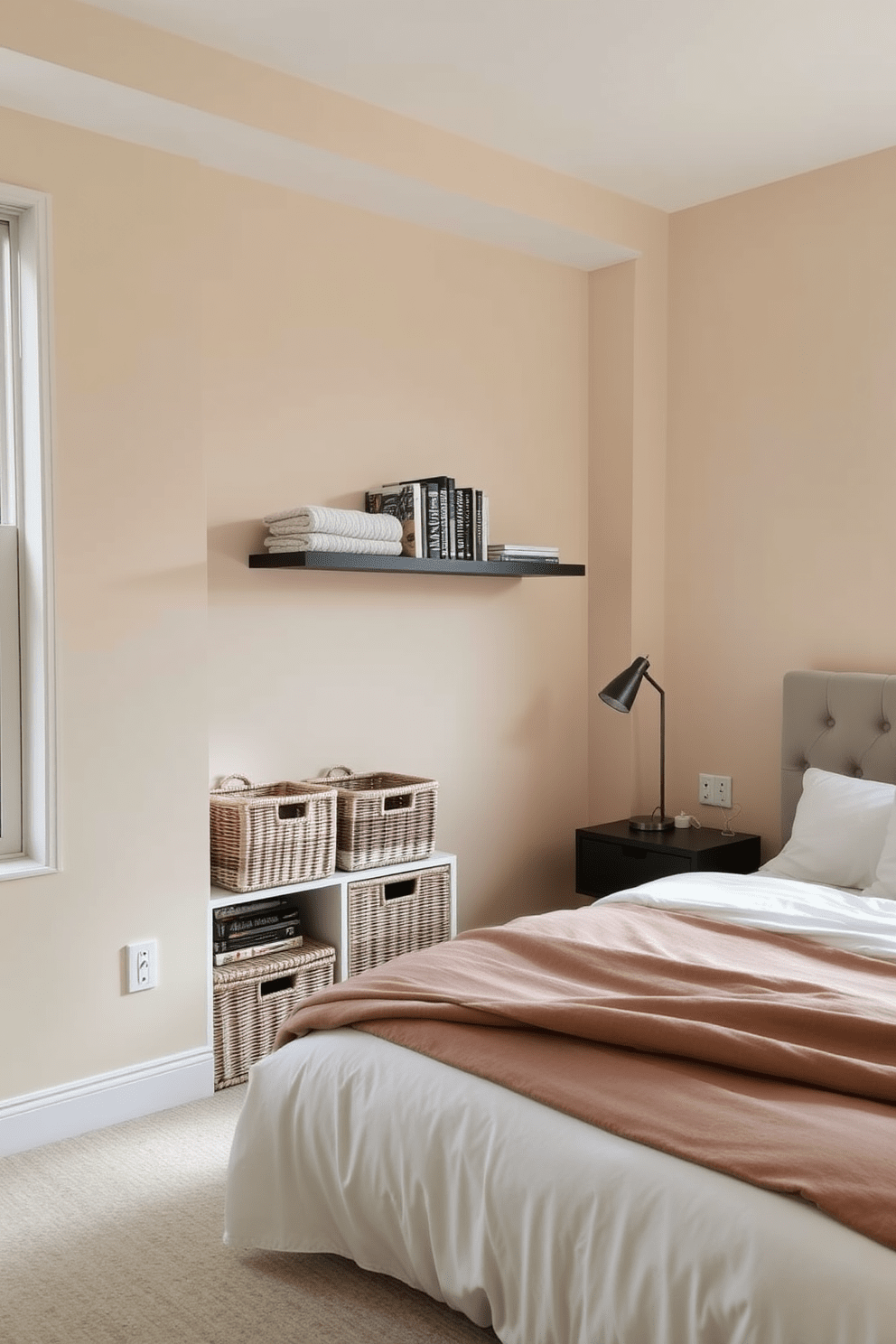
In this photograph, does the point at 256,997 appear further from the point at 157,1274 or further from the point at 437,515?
the point at 437,515

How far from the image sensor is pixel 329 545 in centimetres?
310

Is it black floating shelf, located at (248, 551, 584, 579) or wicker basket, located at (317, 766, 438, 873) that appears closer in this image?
black floating shelf, located at (248, 551, 584, 579)

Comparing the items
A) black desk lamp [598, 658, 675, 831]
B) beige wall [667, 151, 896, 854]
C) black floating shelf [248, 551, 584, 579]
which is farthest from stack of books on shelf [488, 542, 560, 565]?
beige wall [667, 151, 896, 854]

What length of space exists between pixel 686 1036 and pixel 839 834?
1459 millimetres

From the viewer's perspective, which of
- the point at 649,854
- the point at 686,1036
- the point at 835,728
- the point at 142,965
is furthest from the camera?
the point at 649,854

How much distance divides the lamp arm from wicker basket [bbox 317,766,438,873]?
814 millimetres

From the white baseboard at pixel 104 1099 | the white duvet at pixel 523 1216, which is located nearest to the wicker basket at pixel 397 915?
the white baseboard at pixel 104 1099

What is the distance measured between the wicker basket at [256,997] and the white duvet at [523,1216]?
837 mm

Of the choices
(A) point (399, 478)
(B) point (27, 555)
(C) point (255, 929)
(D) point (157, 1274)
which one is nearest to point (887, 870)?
(C) point (255, 929)

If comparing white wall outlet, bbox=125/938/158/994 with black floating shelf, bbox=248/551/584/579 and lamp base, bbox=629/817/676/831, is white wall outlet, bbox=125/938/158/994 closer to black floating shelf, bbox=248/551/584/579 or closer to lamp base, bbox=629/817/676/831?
black floating shelf, bbox=248/551/584/579

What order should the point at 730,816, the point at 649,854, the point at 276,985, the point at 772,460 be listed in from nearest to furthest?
the point at 276,985
the point at 649,854
the point at 772,460
the point at 730,816

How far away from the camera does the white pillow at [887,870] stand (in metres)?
→ 2.89

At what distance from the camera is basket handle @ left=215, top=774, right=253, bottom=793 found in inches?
125

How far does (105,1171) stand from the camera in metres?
2.57
